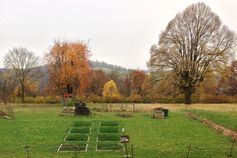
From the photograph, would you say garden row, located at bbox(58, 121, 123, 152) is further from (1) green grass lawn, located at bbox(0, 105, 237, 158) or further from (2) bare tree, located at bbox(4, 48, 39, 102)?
(2) bare tree, located at bbox(4, 48, 39, 102)

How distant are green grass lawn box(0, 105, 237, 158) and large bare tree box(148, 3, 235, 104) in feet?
50.0

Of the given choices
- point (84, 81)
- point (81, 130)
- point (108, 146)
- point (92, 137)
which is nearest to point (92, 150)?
point (108, 146)

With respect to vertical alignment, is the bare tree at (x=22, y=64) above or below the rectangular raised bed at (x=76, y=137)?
above

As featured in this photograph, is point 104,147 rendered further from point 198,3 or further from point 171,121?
point 198,3

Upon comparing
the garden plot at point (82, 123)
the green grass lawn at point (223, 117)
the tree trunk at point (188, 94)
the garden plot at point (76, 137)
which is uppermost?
the tree trunk at point (188, 94)

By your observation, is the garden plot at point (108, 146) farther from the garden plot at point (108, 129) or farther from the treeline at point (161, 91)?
the treeline at point (161, 91)

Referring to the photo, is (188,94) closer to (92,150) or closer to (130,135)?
(130,135)

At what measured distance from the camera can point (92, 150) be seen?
34781 millimetres

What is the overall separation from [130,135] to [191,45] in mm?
33499

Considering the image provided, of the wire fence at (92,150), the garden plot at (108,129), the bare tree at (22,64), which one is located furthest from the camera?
the bare tree at (22,64)

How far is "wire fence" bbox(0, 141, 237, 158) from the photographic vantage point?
32562 millimetres

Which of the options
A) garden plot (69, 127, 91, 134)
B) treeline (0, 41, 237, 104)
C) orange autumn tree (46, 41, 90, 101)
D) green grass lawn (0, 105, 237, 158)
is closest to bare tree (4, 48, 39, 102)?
treeline (0, 41, 237, 104)

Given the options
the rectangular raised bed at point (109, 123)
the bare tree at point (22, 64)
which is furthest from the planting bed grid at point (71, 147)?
the bare tree at point (22, 64)

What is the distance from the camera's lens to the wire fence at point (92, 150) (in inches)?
1282
